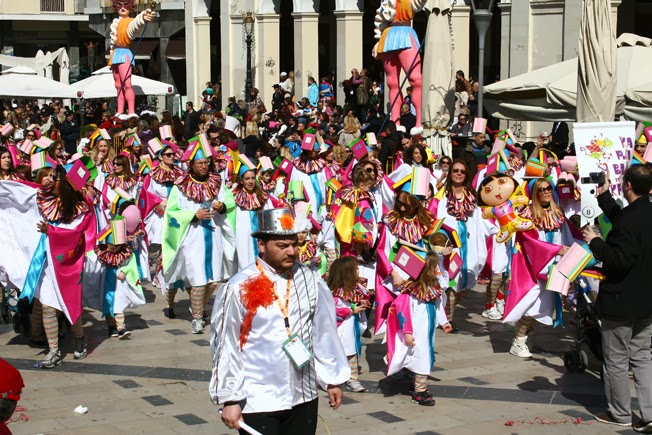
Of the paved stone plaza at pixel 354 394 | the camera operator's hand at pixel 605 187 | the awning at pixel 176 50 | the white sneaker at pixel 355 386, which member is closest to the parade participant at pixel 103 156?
the paved stone plaza at pixel 354 394

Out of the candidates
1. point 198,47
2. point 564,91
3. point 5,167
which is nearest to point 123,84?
point 198,47

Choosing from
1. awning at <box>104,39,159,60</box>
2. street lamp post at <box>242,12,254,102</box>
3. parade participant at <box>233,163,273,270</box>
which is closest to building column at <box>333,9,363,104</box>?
street lamp post at <box>242,12,254,102</box>

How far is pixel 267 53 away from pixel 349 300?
24583mm

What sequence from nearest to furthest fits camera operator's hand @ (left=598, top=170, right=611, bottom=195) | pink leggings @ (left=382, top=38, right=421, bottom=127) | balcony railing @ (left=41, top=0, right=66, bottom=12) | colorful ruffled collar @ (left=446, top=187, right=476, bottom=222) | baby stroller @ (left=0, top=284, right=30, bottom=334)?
camera operator's hand @ (left=598, top=170, right=611, bottom=195)
baby stroller @ (left=0, top=284, right=30, bottom=334)
colorful ruffled collar @ (left=446, top=187, right=476, bottom=222)
pink leggings @ (left=382, top=38, right=421, bottom=127)
balcony railing @ (left=41, top=0, right=66, bottom=12)

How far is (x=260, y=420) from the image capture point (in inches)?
235

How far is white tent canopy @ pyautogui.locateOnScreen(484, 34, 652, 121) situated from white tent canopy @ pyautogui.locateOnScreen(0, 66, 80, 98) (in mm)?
14217

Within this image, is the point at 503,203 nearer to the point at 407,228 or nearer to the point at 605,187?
the point at 407,228

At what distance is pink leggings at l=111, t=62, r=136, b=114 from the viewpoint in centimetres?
2661

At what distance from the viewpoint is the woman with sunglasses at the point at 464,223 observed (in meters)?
12.1

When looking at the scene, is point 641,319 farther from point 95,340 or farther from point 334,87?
point 334,87

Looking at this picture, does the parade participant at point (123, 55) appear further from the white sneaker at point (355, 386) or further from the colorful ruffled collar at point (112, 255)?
the white sneaker at point (355, 386)

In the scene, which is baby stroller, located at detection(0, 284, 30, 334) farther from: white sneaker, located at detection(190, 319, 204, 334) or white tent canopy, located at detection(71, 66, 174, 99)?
white tent canopy, located at detection(71, 66, 174, 99)

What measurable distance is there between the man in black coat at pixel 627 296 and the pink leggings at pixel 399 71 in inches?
397

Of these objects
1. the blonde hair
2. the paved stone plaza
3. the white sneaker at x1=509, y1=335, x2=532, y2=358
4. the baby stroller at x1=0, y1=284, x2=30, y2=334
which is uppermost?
the blonde hair
